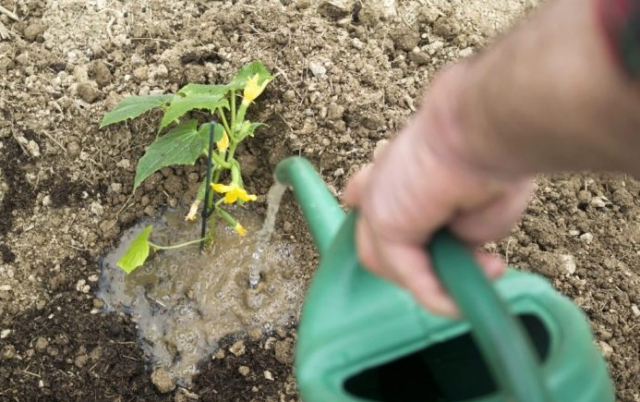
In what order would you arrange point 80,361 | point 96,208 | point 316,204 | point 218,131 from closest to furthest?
point 316,204
point 218,131
point 80,361
point 96,208

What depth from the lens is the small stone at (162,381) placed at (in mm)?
1433

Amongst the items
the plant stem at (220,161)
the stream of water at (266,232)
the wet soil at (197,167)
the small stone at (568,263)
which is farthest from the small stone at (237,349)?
the small stone at (568,263)

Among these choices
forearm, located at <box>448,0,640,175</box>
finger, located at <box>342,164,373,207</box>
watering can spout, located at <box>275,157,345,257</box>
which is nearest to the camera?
forearm, located at <box>448,0,640,175</box>

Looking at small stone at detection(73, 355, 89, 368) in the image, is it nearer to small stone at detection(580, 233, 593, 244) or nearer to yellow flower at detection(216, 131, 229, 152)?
yellow flower at detection(216, 131, 229, 152)

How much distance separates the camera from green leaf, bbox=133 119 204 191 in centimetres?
136

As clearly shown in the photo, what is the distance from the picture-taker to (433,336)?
727 millimetres

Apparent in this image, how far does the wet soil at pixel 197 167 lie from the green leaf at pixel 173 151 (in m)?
0.19

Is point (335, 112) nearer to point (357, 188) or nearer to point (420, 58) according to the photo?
point (420, 58)

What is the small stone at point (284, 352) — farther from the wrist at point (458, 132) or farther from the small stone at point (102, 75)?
the wrist at point (458, 132)

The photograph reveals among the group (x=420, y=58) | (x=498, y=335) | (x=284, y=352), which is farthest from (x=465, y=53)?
(x=498, y=335)

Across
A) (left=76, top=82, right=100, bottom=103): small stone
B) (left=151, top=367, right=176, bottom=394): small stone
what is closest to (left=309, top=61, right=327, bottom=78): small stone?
(left=76, top=82, right=100, bottom=103): small stone

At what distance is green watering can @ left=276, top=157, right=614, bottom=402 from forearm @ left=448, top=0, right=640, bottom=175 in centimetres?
10

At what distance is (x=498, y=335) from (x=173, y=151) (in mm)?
987

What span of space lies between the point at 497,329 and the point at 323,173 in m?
1.08
